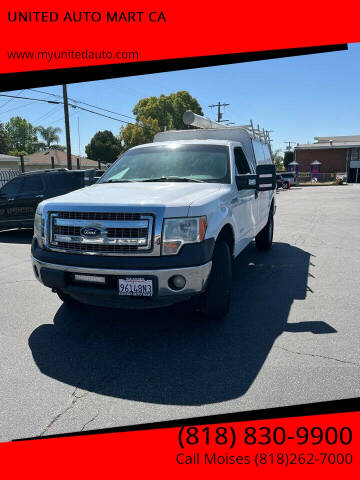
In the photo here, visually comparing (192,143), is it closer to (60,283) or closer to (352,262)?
(60,283)

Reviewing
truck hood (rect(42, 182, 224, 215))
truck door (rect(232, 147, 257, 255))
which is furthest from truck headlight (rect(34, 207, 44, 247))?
truck door (rect(232, 147, 257, 255))

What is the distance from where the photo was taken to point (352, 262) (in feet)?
22.4

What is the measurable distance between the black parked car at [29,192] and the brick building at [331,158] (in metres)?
49.0

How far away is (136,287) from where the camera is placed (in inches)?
131

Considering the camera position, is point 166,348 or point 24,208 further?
point 24,208

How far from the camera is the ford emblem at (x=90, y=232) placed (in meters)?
3.45

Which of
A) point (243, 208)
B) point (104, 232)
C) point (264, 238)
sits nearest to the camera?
point (104, 232)

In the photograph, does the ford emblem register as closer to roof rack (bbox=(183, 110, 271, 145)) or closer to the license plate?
the license plate

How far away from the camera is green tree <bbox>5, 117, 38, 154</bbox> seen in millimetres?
87000

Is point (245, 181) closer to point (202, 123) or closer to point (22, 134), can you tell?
point (202, 123)

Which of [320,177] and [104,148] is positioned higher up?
[104,148]

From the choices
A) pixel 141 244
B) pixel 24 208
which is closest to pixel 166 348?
pixel 141 244

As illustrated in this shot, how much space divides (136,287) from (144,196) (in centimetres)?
88

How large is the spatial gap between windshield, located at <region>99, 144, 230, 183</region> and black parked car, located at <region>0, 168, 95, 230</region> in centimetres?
495
